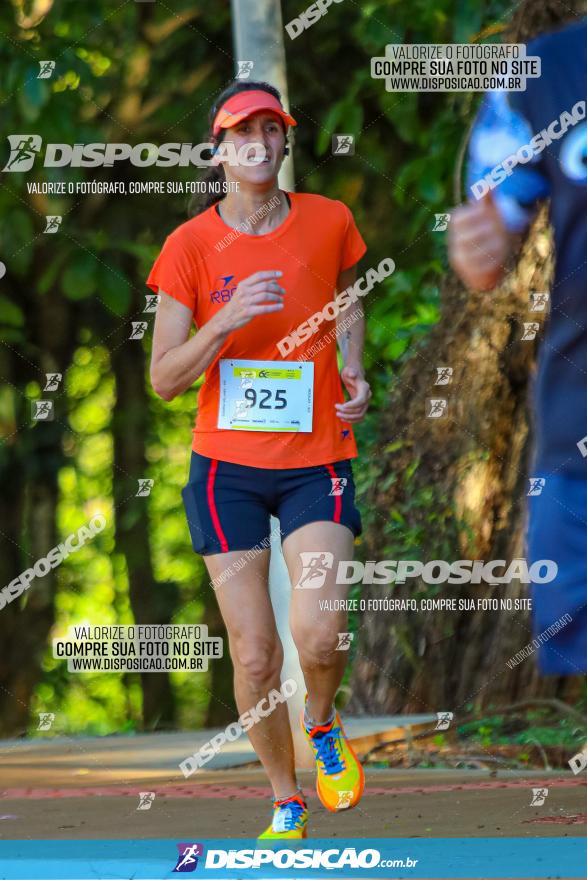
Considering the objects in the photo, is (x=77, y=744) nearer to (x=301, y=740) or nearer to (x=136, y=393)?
(x=301, y=740)

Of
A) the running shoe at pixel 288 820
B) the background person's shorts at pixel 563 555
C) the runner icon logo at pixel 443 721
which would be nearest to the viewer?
the background person's shorts at pixel 563 555

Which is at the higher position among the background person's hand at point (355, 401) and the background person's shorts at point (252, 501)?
the background person's hand at point (355, 401)

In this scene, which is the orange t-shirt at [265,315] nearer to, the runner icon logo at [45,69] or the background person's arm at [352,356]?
the background person's arm at [352,356]

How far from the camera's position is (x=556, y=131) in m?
2.73

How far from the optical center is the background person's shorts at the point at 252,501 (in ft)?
12.8

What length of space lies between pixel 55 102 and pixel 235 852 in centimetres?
433

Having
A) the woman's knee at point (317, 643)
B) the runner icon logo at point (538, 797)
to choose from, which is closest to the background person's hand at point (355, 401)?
the woman's knee at point (317, 643)

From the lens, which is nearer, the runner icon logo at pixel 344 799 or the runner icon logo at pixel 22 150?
the runner icon logo at pixel 344 799

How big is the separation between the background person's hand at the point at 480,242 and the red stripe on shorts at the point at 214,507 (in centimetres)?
98

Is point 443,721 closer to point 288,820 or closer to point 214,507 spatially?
point 288,820

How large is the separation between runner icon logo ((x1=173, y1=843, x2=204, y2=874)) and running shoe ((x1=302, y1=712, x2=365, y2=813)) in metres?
0.40

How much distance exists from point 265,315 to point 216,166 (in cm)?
60

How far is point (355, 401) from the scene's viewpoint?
12.8 feet

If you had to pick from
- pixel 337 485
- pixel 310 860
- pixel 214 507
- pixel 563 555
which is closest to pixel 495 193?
pixel 563 555
